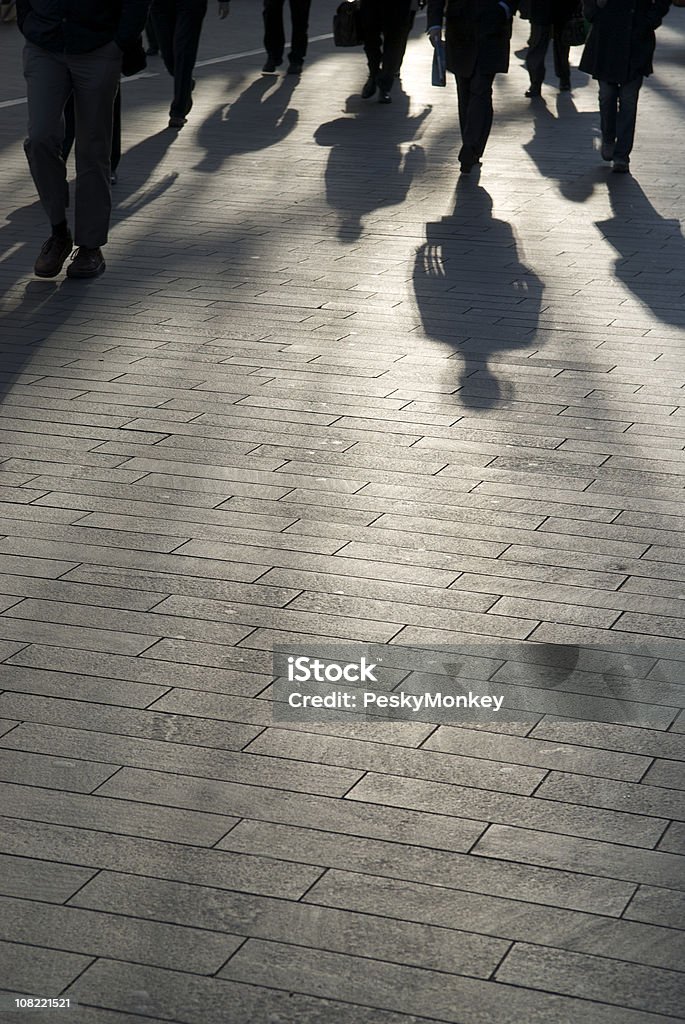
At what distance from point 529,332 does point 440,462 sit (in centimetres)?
185

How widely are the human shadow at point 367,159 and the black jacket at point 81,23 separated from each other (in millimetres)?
1881

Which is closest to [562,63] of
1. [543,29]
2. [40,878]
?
[543,29]

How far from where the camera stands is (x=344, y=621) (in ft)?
13.3

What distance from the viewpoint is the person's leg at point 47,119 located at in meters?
7.37

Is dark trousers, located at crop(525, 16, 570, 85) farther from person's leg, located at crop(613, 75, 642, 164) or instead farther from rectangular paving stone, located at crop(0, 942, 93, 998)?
rectangular paving stone, located at crop(0, 942, 93, 998)

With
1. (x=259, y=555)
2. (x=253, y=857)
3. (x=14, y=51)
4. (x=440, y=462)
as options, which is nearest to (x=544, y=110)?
(x=14, y=51)

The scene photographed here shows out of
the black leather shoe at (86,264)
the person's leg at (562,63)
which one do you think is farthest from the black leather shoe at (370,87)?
the black leather shoe at (86,264)

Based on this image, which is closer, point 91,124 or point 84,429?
point 84,429

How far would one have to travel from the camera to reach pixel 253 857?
3.03 meters

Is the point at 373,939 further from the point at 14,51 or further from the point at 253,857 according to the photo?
the point at 14,51

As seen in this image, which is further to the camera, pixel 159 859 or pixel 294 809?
pixel 294 809

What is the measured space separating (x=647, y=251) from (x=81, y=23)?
326 cm

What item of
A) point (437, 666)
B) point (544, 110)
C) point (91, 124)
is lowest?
point (544, 110)

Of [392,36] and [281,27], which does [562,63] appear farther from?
[281,27]
